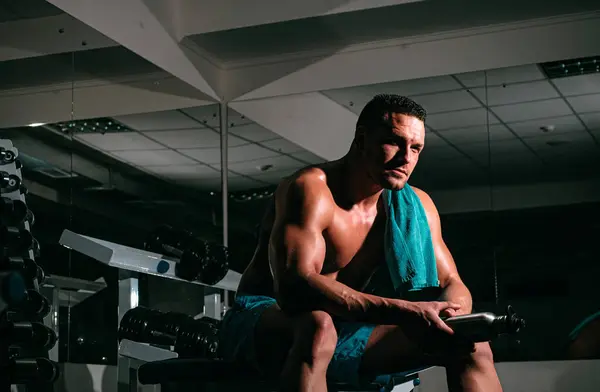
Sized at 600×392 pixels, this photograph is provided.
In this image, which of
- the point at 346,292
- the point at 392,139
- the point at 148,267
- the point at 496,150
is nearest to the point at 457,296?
the point at 346,292

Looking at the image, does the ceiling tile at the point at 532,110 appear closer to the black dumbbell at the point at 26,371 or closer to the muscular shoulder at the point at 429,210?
the muscular shoulder at the point at 429,210

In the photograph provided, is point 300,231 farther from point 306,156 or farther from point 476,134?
point 306,156

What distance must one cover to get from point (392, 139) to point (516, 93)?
272 cm

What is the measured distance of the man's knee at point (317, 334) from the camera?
206 centimetres

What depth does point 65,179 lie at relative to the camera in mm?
3930

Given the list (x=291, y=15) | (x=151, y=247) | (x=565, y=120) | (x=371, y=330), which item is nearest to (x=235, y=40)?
(x=291, y=15)

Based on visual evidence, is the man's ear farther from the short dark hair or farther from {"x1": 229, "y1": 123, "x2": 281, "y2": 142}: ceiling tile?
{"x1": 229, "y1": 123, "x2": 281, "y2": 142}: ceiling tile

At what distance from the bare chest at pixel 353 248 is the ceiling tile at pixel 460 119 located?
8.33ft

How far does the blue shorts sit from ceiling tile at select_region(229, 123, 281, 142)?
293cm

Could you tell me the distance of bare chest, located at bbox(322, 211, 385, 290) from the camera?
2.47 m

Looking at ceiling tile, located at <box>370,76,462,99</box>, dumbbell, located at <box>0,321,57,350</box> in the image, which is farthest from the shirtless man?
ceiling tile, located at <box>370,76,462,99</box>

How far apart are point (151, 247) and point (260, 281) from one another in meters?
1.60

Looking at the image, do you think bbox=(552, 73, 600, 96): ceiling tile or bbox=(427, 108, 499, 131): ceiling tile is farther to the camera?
bbox=(427, 108, 499, 131): ceiling tile

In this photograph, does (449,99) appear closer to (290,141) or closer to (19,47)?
(290,141)
